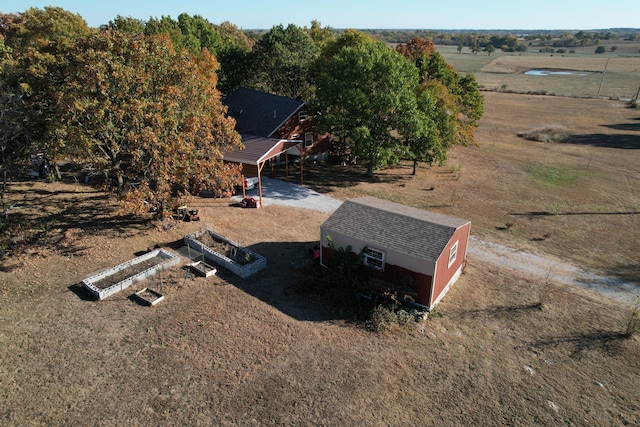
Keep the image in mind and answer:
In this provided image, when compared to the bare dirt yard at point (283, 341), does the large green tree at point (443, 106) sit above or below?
above

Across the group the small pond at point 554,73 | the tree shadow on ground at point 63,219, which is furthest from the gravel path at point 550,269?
the small pond at point 554,73

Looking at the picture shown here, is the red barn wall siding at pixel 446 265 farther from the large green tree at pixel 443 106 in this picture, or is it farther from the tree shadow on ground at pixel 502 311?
the large green tree at pixel 443 106

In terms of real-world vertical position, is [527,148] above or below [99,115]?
below

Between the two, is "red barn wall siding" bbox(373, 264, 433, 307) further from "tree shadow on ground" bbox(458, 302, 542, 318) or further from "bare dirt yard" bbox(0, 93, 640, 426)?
"tree shadow on ground" bbox(458, 302, 542, 318)

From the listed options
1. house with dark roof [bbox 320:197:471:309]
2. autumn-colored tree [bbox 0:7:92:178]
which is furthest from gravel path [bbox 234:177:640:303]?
autumn-colored tree [bbox 0:7:92:178]

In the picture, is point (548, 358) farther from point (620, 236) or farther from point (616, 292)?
point (620, 236)

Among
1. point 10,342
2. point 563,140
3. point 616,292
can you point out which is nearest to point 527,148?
point 563,140

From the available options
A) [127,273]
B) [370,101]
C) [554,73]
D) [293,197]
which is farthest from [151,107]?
[554,73]
